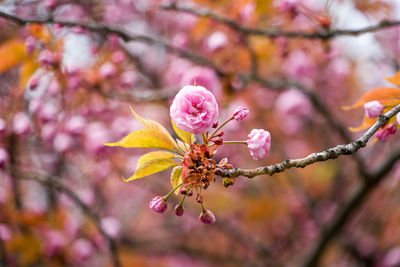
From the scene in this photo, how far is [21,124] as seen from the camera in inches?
81.6

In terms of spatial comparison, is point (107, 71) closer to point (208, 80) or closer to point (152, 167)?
point (208, 80)

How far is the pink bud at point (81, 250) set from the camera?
2707 millimetres

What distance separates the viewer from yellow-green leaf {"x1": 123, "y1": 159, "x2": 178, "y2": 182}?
3.13 ft

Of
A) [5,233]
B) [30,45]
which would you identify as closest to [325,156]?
[30,45]

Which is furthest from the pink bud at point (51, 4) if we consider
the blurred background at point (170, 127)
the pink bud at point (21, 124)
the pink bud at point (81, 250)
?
the pink bud at point (81, 250)

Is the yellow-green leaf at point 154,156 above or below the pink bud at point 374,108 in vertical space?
below

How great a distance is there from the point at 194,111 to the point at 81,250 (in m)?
2.26

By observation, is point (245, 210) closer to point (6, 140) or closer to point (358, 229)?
point (358, 229)

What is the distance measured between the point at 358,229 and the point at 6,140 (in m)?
3.81

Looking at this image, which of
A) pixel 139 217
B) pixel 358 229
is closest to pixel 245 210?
pixel 358 229

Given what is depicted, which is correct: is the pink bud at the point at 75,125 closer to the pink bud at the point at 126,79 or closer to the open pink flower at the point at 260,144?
the pink bud at the point at 126,79

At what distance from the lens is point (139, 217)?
5.13 meters

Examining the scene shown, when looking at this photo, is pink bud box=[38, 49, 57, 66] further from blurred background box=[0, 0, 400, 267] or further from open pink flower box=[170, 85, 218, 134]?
open pink flower box=[170, 85, 218, 134]

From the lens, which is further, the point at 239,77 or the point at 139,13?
the point at 139,13
